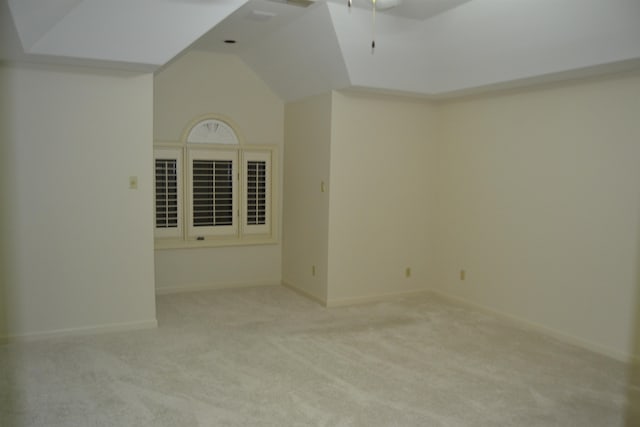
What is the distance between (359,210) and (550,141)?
2007mm

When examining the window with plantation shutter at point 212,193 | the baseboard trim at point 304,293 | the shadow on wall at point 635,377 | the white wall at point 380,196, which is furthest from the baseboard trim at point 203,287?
the shadow on wall at point 635,377

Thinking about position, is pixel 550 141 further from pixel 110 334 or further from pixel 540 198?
pixel 110 334

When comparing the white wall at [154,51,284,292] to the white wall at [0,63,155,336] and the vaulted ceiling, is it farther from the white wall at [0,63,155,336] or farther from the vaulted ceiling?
the white wall at [0,63,155,336]

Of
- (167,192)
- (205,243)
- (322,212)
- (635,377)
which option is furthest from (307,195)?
(635,377)

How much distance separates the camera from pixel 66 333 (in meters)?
4.55

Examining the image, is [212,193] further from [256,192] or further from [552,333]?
[552,333]

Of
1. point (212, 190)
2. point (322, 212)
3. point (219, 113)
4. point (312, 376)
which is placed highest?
point (219, 113)

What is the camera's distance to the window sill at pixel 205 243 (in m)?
6.03

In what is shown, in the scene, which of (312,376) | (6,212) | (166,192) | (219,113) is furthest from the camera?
(219,113)

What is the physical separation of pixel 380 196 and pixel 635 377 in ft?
9.57

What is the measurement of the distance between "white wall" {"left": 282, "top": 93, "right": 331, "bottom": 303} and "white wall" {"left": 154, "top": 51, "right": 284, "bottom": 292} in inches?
9.8

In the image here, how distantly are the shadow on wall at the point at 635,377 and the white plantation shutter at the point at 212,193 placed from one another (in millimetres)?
4204

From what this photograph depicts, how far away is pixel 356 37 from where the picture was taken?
15.9ft

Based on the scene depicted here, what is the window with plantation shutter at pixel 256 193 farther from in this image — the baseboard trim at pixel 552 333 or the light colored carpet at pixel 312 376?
the baseboard trim at pixel 552 333
